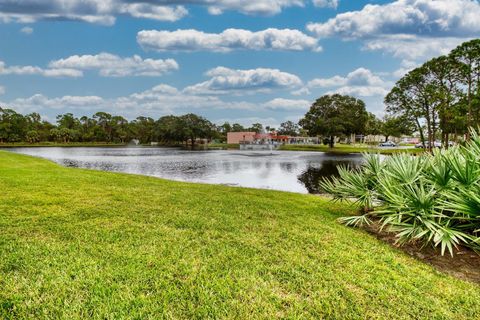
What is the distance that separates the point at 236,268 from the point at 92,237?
2.70 meters

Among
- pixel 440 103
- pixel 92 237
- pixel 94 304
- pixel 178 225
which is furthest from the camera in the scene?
pixel 440 103

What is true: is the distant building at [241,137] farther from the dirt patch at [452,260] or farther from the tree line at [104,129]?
the dirt patch at [452,260]

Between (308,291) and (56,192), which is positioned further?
(56,192)

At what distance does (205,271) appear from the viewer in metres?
4.38

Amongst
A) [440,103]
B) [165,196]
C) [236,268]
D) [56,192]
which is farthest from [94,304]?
[440,103]

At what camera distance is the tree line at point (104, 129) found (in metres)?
99.3

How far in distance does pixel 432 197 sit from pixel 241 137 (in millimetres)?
110437

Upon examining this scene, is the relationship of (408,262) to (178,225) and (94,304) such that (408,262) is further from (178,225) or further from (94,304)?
(94,304)

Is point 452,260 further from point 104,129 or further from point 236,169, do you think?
point 104,129

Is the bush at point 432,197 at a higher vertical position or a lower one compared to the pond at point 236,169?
higher

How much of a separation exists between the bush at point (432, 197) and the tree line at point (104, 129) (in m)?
101

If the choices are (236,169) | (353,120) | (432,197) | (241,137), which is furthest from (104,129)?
(432,197)

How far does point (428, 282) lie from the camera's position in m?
4.49

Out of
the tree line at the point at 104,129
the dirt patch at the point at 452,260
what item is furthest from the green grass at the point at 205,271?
the tree line at the point at 104,129
